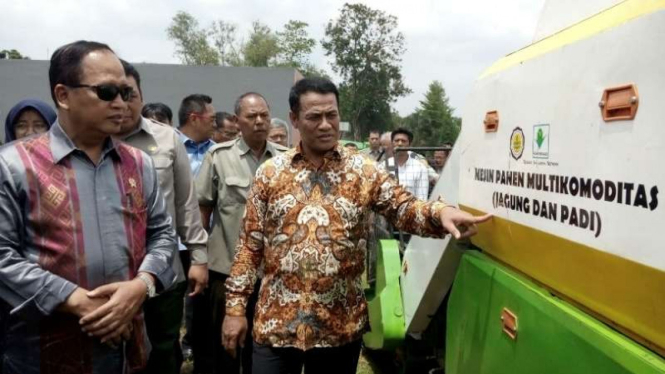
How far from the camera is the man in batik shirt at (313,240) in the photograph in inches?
83.6

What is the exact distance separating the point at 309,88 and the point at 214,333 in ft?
6.66

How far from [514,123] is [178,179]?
1.75m

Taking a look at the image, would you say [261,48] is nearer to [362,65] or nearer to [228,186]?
[362,65]

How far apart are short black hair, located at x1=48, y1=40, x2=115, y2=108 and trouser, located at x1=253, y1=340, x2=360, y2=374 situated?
1153 millimetres

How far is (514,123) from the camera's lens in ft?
5.62

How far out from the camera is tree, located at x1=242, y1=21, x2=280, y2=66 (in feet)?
172

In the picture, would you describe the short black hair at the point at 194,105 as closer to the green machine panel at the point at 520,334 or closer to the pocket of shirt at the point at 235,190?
the pocket of shirt at the point at 235,190

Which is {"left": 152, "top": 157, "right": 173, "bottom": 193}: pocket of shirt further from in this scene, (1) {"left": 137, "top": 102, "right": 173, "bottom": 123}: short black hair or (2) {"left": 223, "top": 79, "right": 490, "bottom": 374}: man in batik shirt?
(1) {"left": 137, "top": 102, "right": 173, "bottom": 123}: short black hair

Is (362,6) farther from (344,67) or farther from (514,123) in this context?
(514,123)

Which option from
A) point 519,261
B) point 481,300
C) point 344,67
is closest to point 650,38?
point 519,261

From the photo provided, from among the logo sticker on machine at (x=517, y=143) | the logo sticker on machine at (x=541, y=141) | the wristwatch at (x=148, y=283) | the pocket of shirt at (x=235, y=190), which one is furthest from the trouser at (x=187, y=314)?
the logo sticker on machine at (x=541, y=141)

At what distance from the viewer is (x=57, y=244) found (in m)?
1.70

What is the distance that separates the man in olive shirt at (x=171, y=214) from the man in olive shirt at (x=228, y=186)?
0.45m

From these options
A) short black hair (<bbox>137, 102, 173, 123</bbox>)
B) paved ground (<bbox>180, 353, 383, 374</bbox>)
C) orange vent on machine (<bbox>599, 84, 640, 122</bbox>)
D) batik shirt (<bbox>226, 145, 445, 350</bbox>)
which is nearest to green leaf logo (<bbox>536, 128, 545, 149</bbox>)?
orange vent on machine (<bbox>599, 84, 640, 122</bbox>)
